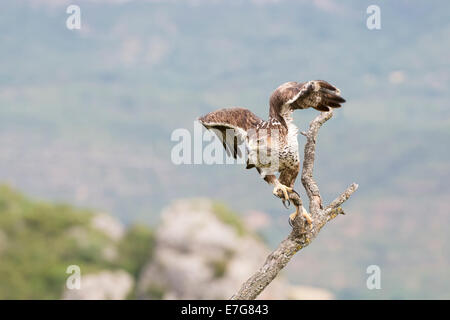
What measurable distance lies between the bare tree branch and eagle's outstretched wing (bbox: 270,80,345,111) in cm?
90

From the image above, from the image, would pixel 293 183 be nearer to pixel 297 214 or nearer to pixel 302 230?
pixel 297 214

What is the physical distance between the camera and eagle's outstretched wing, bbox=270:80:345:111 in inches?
226

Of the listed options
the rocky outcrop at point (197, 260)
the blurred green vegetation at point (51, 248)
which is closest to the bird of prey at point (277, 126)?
the rocky outcrop at point (197, 260)

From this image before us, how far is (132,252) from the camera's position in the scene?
81.7 feet

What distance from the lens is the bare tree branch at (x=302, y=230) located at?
6.22 meters

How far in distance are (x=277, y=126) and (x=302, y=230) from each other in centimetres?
116

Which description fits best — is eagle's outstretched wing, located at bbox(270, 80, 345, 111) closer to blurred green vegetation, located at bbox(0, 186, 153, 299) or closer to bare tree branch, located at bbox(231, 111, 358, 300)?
bare tree branch, located at bbox(231, 111, 358, 300)

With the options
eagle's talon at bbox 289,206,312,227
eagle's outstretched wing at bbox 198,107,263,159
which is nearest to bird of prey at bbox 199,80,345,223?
eagle's outstretched wing at bbox 198,107,263,159

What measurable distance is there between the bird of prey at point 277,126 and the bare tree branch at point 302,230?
1.07 ft

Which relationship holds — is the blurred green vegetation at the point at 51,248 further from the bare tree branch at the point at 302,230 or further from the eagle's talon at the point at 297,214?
the eagle's talon at the point at 297,214

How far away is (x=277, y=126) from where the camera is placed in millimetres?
5797

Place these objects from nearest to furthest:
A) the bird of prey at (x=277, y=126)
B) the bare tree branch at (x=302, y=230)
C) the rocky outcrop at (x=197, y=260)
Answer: the bird of prey at (x=277, y=126) → the bare tree branch at (x=302, y=230) → the rocky outcrop at (x=197, y=260)
